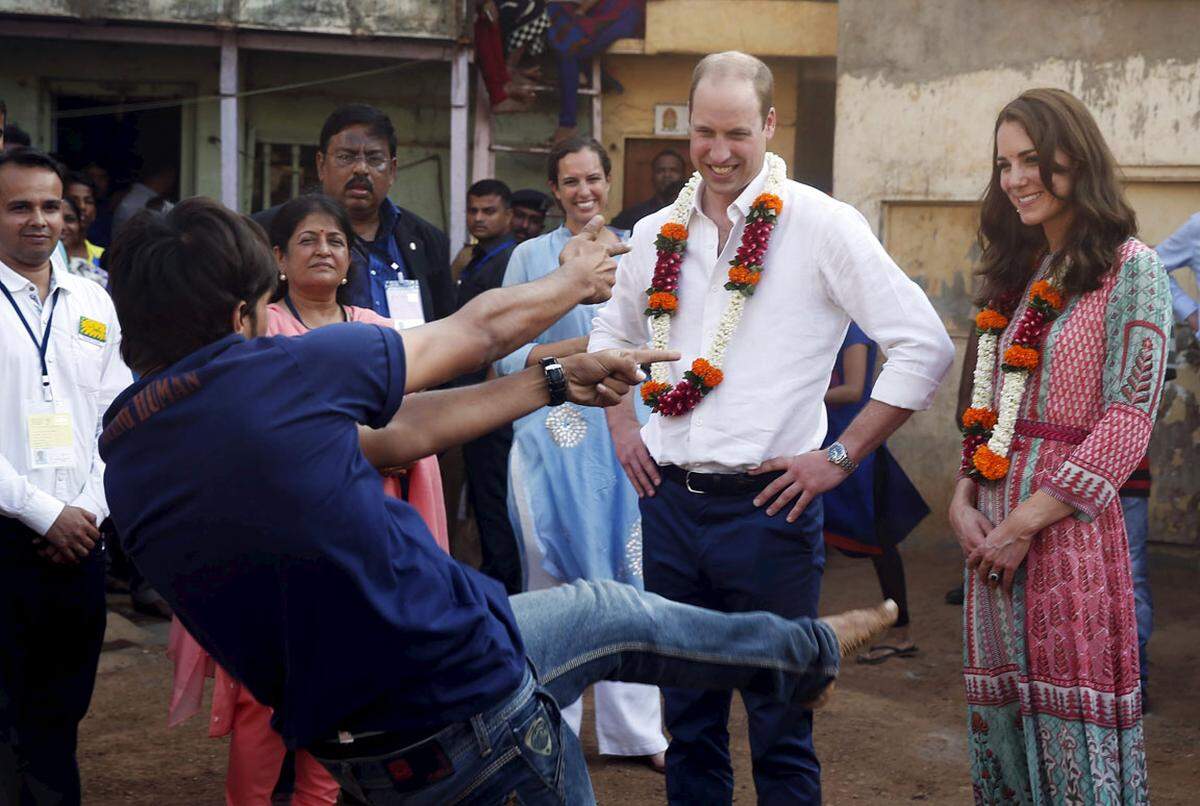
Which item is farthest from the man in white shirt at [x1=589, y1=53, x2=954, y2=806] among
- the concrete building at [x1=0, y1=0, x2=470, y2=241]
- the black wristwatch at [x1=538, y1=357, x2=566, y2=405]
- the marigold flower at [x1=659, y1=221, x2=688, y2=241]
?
the concrete building at [x1=0, y1=0, x2=470, y2=241]

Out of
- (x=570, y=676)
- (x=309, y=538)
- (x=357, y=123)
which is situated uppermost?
(x=357, y=123)

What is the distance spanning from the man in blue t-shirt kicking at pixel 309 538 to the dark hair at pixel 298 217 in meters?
2.18

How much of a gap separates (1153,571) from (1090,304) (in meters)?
6.14

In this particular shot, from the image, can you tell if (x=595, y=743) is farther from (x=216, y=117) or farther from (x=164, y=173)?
(x=216, y=117)

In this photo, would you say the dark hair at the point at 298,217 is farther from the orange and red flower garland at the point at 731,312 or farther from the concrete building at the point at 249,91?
the concrete building at the point at 249,91

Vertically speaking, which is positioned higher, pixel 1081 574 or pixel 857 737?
pixel 1081 574

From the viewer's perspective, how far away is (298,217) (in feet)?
17.0

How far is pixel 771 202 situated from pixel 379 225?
7.37ft

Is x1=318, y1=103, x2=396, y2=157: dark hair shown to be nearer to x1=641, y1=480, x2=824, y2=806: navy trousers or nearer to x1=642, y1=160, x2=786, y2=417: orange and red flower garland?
x1=642, y1=160, x2=786, y2=417: orange and red flower garland

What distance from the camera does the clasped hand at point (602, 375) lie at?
11.1 feet

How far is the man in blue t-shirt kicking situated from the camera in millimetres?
2742

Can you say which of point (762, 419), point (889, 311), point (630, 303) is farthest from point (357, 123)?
point (889, 311)

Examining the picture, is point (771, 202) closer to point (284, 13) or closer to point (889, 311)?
point (889, 311)

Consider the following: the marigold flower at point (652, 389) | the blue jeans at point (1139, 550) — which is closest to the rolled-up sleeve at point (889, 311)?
the marigold flower at point (652, 389)
